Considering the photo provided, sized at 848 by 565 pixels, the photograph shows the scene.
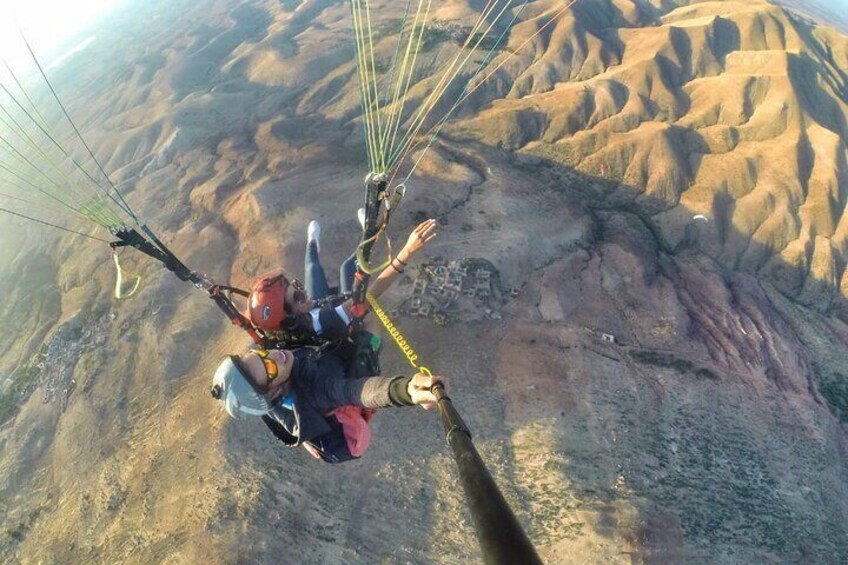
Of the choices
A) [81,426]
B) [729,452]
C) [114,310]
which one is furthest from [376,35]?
[729,452]

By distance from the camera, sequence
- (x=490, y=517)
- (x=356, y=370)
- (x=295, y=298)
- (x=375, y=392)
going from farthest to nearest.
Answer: (x=295, y=298) < (x=356, y=370) < (x=375, y=392) < (x=490, y=517)

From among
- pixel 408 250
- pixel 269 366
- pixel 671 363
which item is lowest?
pixel 671 363

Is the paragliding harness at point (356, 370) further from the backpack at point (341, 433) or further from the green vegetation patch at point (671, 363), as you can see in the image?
the green vegetation patch at point (671, 363)

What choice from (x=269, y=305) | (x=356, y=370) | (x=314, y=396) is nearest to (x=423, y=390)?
(x=314, y=396)

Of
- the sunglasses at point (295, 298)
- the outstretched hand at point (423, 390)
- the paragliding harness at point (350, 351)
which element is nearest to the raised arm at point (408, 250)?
the paragliding harness at point (350, 351)

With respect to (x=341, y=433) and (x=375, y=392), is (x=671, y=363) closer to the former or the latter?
(x=341, y=433)

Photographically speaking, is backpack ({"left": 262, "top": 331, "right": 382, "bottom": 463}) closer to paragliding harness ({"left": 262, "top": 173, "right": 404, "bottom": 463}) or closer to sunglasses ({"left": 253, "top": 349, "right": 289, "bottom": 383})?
paragliding harness ({"left": 262, "top": 173, "right": 404, "bottom": 463})
